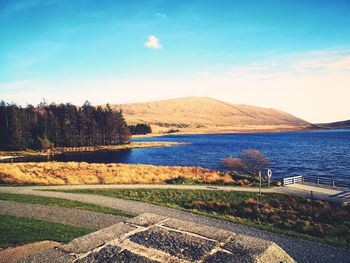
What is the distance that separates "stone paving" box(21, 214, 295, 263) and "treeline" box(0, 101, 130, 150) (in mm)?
73344

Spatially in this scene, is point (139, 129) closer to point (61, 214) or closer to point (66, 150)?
point (66, 150)

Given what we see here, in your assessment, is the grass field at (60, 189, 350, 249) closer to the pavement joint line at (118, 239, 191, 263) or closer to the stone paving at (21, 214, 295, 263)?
the stone paving at (21, 214, 295, 263)

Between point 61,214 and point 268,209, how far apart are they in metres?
14.3

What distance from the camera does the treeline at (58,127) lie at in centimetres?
7221

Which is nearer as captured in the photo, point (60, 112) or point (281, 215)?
point (281, 215)

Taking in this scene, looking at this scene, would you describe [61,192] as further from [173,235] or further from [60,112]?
[60,112]

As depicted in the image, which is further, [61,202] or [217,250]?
[61,202]

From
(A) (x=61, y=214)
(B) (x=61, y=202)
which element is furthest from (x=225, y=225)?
(B) (x=61, y=202)

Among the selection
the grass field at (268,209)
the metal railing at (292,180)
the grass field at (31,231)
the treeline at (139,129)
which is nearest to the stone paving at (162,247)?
the grass field at (31,231)

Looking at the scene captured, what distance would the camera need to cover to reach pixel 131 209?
1728cm

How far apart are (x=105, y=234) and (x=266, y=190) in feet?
73.7

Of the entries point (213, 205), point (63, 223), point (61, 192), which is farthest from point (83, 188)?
point (213, 205)

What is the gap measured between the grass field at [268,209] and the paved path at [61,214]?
506 centimetres

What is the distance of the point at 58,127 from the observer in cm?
8006
